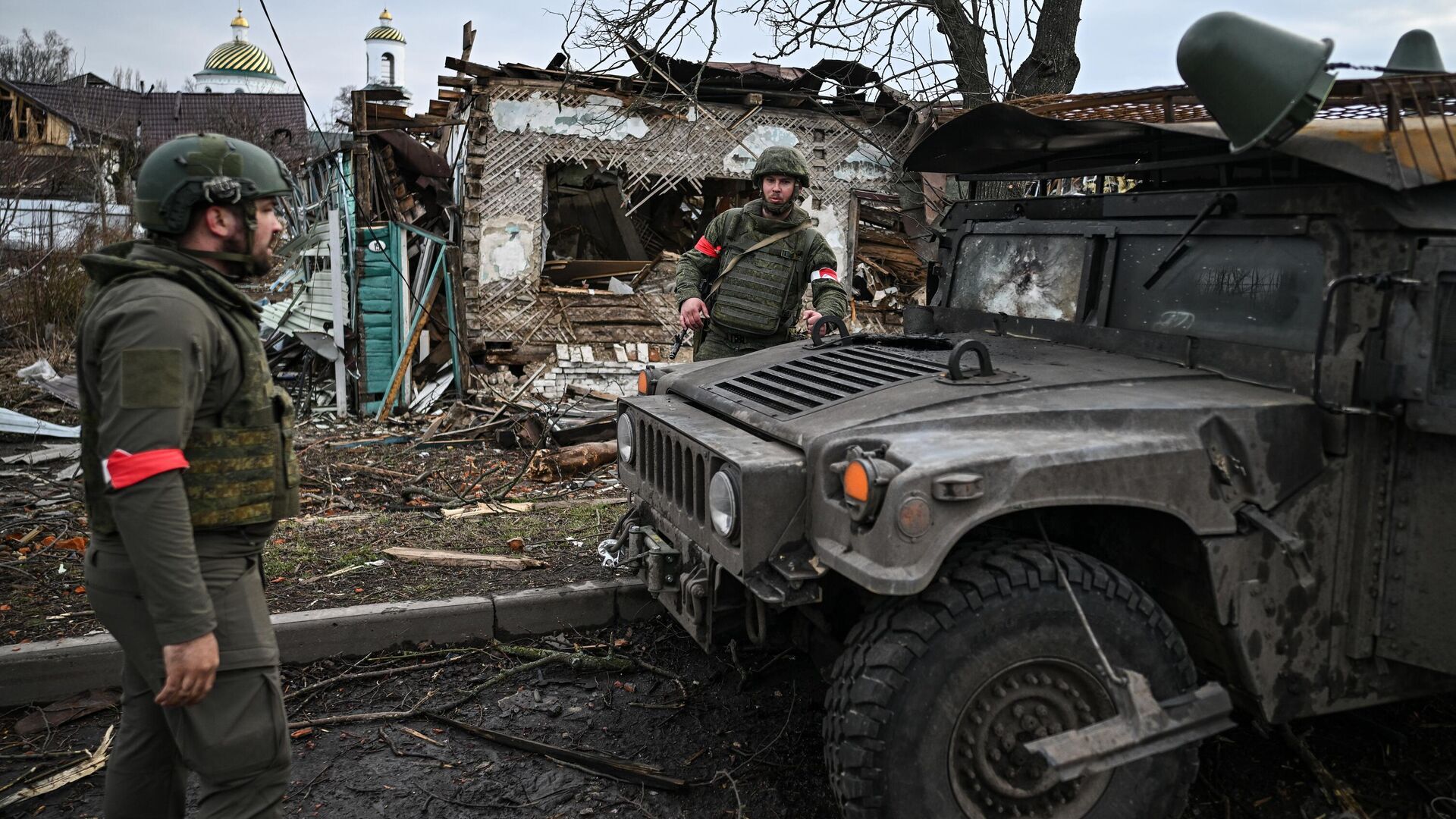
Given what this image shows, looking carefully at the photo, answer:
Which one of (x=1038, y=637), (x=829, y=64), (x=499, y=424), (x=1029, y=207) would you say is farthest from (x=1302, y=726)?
(x=829, y=64)

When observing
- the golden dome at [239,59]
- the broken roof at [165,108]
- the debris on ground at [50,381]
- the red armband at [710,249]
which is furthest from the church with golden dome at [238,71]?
the red armband at [710,249]

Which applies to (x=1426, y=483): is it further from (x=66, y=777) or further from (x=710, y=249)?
(x=66, y=777)

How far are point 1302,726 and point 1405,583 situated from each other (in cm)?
108

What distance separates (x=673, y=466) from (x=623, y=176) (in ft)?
27.6

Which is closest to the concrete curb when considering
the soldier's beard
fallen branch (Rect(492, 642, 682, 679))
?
fallen branch (Rect(492, 642, 682, 679))

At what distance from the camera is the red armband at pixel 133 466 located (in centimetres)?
208

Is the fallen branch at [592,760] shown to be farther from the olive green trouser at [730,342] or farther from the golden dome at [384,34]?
the golden dome at [384,34]

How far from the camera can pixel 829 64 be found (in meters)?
10.7

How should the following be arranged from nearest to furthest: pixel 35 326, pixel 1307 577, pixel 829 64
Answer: pixel 1307 577 → pixel 829 64 → pixel 35 326

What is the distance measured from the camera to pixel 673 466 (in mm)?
3348

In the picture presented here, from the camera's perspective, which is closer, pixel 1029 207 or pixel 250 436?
pixel 250 436

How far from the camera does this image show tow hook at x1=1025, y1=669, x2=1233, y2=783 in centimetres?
246

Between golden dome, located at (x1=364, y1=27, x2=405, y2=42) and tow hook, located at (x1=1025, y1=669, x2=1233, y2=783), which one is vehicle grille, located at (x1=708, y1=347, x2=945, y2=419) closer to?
tow hook, located at (x1=1025, y1=669, x2=1233, y2=783)

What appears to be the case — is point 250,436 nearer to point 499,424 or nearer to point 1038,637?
point 1038,637
